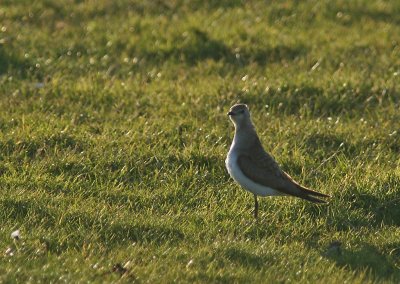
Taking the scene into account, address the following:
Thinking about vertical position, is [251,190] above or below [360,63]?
above

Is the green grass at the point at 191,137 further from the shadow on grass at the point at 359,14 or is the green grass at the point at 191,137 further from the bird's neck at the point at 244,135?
the bird's neck at the point at 244,135

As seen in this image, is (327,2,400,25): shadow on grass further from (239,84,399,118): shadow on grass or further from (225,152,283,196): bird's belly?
(225,152,283,196): bird's belly

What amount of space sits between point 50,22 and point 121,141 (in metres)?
4.84

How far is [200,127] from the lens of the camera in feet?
33.3

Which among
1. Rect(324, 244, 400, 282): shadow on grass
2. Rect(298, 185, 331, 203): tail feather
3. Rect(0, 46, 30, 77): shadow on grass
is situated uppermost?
Rect(298, 185, 331, 203): tail feather

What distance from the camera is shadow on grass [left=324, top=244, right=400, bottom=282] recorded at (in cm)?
728

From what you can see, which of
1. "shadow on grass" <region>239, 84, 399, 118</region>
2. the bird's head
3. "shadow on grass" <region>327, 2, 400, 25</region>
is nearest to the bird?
the bird's head

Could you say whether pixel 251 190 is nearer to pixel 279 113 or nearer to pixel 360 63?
pixel 279 113

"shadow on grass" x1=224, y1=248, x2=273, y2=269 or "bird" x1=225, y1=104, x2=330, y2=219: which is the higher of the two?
"bird" x1=225, y1=104, x2=330, y2=219

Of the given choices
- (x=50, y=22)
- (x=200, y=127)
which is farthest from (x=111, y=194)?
(x=50, y=22)

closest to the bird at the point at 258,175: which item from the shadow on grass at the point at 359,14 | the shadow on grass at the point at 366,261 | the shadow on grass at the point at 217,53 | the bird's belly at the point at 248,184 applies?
the bird's belly at the point at 248,184

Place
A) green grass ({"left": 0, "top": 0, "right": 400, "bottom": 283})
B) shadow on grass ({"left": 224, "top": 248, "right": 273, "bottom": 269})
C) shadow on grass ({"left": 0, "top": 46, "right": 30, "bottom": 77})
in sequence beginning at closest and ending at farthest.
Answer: shadow on grass ({"left": 224, "top": 248, "right": 273, "bottom": 269}), green grass ({"left": 0, "top": 0, "right": 400, "bottom": 283}), shadow on grass ({"left": 0, "top": 46, "right": 30, "bottom": 77})

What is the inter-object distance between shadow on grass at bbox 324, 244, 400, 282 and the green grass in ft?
0.06

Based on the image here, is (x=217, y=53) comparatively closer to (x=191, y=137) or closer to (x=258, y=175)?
(x=191, y=137)
